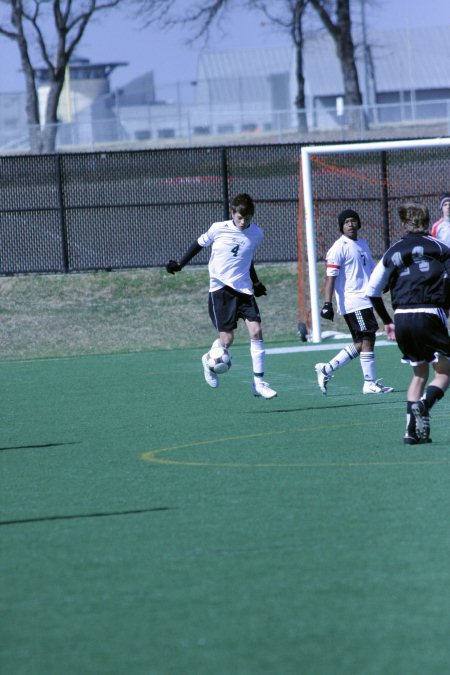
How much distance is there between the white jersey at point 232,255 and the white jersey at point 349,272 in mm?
891

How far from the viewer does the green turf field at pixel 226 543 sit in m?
4.70

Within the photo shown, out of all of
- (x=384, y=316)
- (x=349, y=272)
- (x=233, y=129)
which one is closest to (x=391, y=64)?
(x=233, y=129)

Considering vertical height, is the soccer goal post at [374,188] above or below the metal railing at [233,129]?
below

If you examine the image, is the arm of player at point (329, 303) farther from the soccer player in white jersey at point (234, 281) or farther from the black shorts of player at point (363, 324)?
the soccer player in white jersey at point (234, 281)

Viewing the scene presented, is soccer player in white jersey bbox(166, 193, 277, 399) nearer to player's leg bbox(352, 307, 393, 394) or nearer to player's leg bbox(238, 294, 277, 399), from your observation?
player's leg bbox(238, 294, 277, 399)

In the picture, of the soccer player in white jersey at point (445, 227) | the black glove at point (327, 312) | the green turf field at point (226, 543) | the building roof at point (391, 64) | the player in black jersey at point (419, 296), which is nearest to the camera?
the green turf field at point (226, 543)

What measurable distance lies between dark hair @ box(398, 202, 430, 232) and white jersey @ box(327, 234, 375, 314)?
153 inches

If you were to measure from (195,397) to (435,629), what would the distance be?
8.47 metres

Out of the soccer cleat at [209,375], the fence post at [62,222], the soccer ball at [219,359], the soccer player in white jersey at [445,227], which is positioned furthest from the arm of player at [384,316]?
the fence post at [62,222]

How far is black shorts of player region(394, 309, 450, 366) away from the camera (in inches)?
353

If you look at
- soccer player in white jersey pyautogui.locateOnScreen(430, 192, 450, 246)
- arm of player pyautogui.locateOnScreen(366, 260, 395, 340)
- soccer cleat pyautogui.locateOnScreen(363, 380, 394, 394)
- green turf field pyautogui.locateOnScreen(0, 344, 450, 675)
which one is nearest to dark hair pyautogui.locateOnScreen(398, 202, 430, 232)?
arm of player pyautogui.locateOnScreen(366, 260, 395, 340)

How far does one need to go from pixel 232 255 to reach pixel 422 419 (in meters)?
3.92

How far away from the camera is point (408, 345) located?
9102 mm

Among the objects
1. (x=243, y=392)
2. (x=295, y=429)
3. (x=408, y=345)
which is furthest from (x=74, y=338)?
(x=408, y=345)
